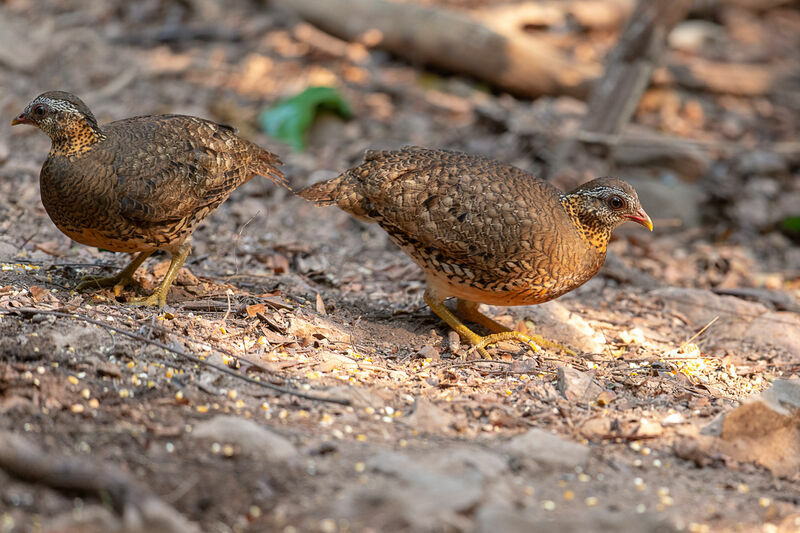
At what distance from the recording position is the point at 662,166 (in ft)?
32.9

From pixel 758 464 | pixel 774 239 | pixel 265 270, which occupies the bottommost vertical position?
pixel 774 239

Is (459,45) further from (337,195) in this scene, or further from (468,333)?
(468,333)

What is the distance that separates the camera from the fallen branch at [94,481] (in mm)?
3020

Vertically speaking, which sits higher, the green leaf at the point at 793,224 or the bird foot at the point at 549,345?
the bird foot at the point at 549,345

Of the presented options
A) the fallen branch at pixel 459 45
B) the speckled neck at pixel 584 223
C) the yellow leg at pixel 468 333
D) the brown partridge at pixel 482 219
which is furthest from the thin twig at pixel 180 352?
the fallen branch at pixel 459 45

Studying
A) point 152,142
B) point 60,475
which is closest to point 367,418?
point 60,475

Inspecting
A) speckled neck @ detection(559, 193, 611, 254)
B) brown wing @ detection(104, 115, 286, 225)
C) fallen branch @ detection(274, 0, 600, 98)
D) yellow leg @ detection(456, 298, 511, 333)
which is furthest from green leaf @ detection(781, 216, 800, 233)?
brown wing @ detection(104, 115, 286, 225)

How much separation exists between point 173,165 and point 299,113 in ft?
15.4

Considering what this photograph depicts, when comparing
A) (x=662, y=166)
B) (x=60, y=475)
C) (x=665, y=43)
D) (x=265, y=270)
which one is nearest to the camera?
(x=60, y=475)

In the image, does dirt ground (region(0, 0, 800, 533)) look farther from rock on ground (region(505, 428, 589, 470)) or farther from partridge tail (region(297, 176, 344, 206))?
partridge tail (region(297, 176, 344, 206))

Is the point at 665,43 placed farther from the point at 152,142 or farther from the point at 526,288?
the point at 152,142

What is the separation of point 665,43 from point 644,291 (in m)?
3.38

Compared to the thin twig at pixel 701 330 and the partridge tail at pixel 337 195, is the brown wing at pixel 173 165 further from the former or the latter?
the thin twig at pixel 701 330

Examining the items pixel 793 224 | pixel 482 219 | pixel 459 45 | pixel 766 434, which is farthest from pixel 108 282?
pixel 793 224
